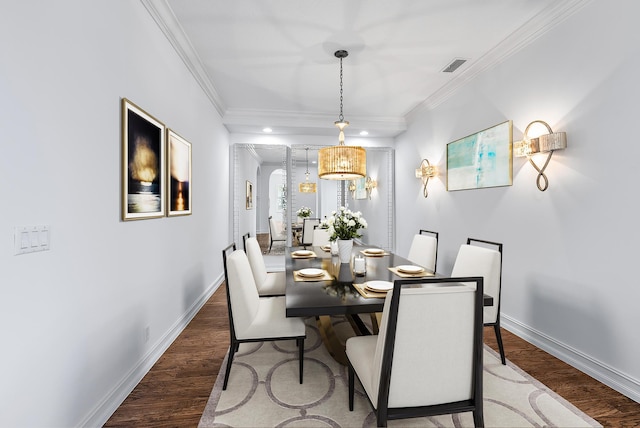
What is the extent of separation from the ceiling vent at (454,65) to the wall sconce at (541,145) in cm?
105

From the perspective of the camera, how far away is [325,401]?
1813 mm

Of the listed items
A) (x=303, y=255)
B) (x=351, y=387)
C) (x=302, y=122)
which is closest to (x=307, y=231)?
(x=302, y=122)

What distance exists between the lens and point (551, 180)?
7.91 feet

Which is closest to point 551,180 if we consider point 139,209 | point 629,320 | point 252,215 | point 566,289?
point 566,289

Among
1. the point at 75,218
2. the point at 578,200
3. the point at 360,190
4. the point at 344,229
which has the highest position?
the point at 360,190

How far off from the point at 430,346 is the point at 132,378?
190 centimetres

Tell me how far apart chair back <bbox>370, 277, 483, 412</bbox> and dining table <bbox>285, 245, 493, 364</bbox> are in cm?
32

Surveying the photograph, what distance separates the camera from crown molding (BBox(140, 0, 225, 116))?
2.20 metres

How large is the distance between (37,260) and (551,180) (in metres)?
3.26

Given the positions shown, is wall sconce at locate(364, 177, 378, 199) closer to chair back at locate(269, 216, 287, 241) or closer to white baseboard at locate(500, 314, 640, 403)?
chair back at locate(269, 216, 287, 241)

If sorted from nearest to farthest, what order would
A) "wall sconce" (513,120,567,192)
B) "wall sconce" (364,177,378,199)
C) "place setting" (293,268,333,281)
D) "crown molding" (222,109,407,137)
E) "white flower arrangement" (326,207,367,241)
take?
"place setting" (293,268,333,281)
"wall sconce" (513,120,567,192)
"white flower arrangement" (326,207,367,241)
"crown molding" (222,109,407,137)
"wall sconce" (364,177,378,199)

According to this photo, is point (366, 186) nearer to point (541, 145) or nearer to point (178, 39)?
point (541, 145)

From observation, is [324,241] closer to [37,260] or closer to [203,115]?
[203,115]

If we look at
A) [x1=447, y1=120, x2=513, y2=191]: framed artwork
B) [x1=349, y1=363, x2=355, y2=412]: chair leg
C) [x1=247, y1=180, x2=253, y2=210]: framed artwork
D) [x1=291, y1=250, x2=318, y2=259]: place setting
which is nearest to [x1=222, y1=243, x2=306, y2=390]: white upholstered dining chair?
[x1=349, y1=363, x2=355, y2=412]: chair leg
